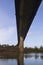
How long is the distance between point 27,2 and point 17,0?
1341 mm

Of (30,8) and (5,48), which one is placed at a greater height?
(30,8)

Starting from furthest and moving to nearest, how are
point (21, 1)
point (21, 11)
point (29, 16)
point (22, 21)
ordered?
point (22, 21), point (29, 16), point (21, 11), point (21, 1)

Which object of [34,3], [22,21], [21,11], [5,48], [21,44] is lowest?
[5,48]

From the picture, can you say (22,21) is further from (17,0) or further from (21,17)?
(17,0)

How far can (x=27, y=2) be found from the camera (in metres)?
23.2

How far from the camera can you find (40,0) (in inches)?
885

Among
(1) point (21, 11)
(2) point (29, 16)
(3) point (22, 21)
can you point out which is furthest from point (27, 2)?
(3) point (22, 21)

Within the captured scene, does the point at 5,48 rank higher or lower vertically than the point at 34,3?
lower

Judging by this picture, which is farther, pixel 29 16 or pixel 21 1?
pixel 29 16

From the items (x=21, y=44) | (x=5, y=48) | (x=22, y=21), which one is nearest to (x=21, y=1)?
(x=22, y=21)

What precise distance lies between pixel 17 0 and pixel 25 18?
976 cm

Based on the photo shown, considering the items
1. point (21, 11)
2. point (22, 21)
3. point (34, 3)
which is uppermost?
point (34, 3)

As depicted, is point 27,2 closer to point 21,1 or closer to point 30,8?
point 21,1

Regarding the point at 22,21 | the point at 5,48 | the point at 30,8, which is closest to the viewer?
the point at 30,8
